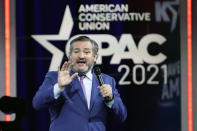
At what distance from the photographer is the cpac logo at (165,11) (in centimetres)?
282

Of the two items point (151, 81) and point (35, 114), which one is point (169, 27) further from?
point (35, 114)

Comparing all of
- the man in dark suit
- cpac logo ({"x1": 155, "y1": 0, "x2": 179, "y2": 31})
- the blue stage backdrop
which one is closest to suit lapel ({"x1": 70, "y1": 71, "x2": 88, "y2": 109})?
the man in dark suit

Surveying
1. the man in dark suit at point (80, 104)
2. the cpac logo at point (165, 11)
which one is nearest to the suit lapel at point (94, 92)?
the man in dark suit at point (80, 104)

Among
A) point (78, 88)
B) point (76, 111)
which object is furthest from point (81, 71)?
point (76, 111)

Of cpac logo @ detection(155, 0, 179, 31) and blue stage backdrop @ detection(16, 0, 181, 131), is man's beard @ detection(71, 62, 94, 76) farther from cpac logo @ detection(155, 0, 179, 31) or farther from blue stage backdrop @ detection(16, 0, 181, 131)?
cpac logo @ detection(155, 0, 179, 31)

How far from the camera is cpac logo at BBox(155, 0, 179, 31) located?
2816mm

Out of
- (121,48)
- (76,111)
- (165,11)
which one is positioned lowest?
(76,111)

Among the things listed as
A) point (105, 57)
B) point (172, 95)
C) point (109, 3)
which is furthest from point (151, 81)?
point (109, 3)

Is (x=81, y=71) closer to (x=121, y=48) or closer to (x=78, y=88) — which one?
(x=78, y=88)

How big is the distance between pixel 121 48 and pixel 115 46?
48mm

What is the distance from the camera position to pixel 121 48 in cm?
279

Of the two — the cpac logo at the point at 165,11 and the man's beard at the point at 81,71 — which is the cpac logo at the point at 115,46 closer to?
the cpac logo at the point at 165,11

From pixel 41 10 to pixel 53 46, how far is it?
0.28m

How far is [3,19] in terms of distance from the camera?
2691mm
